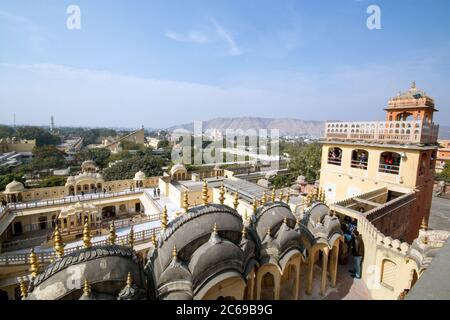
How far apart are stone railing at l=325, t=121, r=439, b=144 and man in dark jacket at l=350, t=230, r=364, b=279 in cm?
766

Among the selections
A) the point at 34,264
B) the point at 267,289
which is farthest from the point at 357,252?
the point at 34,264

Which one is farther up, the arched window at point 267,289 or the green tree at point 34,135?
the green tree at point 34,135

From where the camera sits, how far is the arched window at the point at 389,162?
16.5 metres

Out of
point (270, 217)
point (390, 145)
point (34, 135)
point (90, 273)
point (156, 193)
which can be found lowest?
point (156, 193)

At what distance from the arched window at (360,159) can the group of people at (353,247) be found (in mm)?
5647

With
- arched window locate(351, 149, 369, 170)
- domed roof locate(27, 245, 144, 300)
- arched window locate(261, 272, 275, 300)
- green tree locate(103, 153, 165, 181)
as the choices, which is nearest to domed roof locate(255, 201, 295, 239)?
arched window locate(261, 272, 275, 300)

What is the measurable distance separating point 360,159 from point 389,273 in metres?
9.72

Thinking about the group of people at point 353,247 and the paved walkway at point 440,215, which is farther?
the paved walkway at point 440,215

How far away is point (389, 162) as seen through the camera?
17.3 metres

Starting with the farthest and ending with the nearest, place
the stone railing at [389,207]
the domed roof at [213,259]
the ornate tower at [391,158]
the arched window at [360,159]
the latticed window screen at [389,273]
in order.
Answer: the arched window at [360,159] → the ornate tower at [391,158] → the stone railing at [389,207] → the latticed window screen at [389,273] → the domed roof at [213,259]

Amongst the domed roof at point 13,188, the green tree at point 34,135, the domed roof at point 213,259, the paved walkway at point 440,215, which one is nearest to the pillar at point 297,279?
the domed roof at point 213,259

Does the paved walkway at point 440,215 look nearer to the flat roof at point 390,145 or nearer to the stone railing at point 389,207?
the flat roof at point 390,145

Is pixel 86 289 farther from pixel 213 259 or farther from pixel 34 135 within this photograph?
pixel 34 135
